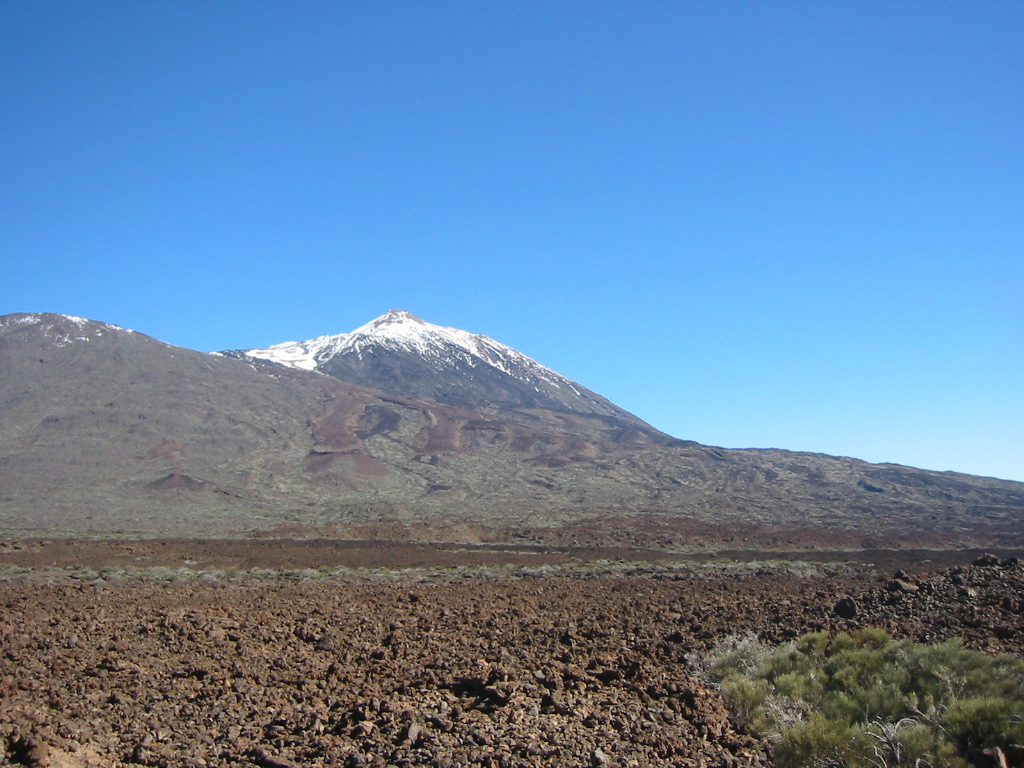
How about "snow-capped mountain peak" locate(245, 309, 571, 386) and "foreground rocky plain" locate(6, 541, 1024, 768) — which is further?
"snow-capped mountain peak" locate(245, 309, 571, 386)

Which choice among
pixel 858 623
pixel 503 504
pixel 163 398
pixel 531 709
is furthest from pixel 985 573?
pixel 163 398

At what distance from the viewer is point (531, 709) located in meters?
8.16

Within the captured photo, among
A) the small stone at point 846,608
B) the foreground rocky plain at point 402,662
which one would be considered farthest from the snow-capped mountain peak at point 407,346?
the small stone at point 846,608

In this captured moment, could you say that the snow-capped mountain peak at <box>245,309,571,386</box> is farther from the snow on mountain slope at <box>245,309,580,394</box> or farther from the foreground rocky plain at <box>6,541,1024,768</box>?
the foreground rocky plain at <box>6,541,1024,768</box>

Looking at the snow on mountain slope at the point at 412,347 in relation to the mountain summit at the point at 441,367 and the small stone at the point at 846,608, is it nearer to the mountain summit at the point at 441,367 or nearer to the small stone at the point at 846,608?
the mountain summit at the point at 441,367

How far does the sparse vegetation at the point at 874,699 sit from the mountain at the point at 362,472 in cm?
2902

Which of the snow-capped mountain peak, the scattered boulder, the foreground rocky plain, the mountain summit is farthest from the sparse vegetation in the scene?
the snow-capped mountain peak

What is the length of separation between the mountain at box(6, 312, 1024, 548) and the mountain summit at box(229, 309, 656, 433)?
413 inches

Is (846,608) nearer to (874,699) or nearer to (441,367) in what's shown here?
(874,699)

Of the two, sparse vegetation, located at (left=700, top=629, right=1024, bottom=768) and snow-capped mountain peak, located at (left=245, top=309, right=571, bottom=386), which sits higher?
snow-capped mountain peak, located at (left=245, top=309, right=571, bottom=386)

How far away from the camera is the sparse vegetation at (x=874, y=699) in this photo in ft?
21.7

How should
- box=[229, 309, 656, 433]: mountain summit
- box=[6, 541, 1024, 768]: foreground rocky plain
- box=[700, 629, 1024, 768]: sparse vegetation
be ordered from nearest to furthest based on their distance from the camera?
1. box=[700, 629, 1024, 768]: sparse vegetation
2. box=[6, 541, 1024, 768]: foreground rocky plain
3. box=[229, 309, 656, 433]: mountain summit

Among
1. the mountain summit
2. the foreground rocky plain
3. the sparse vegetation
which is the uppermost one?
the mountain summit

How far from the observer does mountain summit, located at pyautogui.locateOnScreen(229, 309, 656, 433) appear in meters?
117
